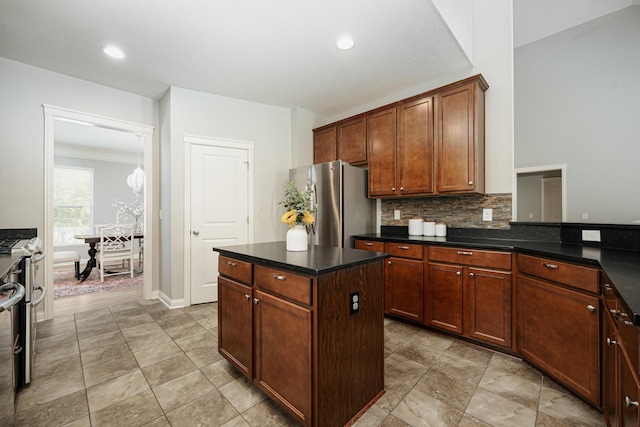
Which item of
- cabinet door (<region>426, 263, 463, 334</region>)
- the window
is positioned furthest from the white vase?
the window

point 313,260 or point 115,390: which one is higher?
point 313,260

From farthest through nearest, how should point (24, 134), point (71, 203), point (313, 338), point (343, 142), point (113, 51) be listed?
1. point (71, 203)
2. point (343, 142)
3. point (24, 134)
4. point (113, 51)
5. point (313, 338)

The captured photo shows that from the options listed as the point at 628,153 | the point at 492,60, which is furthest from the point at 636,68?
the point at 492,60

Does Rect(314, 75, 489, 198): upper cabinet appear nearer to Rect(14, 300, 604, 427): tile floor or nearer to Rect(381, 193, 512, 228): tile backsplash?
Rect(381, 193, 512, 228): tile backsplash

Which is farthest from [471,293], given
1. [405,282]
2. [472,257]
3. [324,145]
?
[324,145]

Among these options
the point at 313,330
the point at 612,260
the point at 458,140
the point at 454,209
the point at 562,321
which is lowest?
the point at 562,321

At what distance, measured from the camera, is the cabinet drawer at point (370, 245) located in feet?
9.89

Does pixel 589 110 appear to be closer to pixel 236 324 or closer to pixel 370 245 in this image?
pixel 370 245

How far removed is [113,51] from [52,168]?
1.49m

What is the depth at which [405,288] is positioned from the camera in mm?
2799

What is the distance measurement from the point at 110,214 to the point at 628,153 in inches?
407

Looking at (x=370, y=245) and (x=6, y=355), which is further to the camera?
(x=370, y=245)

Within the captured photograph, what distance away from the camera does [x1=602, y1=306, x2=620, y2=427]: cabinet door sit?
1.19m

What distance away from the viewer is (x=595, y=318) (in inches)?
61.5
